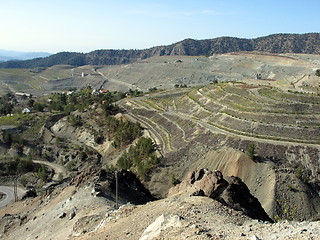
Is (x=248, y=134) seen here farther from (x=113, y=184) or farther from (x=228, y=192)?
(x=113, y=184)

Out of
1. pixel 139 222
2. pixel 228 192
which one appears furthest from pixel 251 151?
pixel 139 222

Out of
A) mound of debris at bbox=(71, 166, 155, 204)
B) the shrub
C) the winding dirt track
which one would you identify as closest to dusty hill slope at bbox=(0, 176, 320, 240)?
mound of debris at bbox=(71, 166, 155, 204)

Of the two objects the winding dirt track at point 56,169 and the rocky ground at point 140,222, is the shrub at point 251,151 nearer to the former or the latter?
the rocky ground at point 140,222

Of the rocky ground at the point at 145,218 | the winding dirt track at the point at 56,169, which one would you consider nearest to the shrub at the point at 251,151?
the rocky ground at the point at 145,218

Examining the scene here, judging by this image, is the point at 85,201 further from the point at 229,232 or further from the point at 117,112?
the point at 117,112

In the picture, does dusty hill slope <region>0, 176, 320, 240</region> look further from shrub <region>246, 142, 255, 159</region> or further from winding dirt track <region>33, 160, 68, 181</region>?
winding dirt track <region>33, 160, 68, 181</region>

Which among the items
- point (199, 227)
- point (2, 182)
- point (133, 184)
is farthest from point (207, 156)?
point (2, 182)

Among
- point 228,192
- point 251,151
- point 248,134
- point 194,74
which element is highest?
point 194,74
